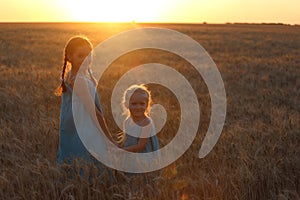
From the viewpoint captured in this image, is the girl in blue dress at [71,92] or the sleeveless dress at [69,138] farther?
the sleeveless dress at [69,138]

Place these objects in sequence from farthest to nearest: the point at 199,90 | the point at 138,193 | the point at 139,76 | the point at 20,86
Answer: the point at 139,76
the point at 199,90
the point at 20,86
the point at 138,193

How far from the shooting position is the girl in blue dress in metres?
3.48

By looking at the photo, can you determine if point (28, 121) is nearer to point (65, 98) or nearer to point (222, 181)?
point (65, 98)

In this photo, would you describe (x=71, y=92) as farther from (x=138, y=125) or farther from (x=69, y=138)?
(x=138, y=125)

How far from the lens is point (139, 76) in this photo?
31.3 ft

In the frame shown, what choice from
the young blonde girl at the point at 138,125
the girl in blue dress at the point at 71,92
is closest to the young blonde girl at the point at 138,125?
the young blonde girl at the point at 138,125

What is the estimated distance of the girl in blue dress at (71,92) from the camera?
348cm

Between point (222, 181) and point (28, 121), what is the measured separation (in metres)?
3.04

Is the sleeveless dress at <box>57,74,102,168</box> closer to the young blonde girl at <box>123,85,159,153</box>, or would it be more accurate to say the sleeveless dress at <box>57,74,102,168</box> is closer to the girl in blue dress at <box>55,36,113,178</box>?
the girl in blue dress at <box>55,36,113,178</box>

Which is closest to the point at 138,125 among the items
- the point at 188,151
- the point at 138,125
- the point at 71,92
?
the point at 138,125

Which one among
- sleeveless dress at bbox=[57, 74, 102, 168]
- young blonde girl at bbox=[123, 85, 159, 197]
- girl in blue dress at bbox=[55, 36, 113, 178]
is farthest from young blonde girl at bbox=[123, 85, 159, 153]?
sleeveless dress at bbox=[57, 74, 102, 168]

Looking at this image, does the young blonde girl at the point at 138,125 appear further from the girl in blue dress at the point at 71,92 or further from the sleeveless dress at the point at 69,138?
the sleeveless dress at the point at 69,138

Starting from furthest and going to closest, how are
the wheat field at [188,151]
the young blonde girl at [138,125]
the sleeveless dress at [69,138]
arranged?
the sleeveless dress at [69,138], the young blonde girl at [138,125], the wheat field at [188,151]

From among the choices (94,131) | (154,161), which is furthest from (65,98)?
(154,161)
